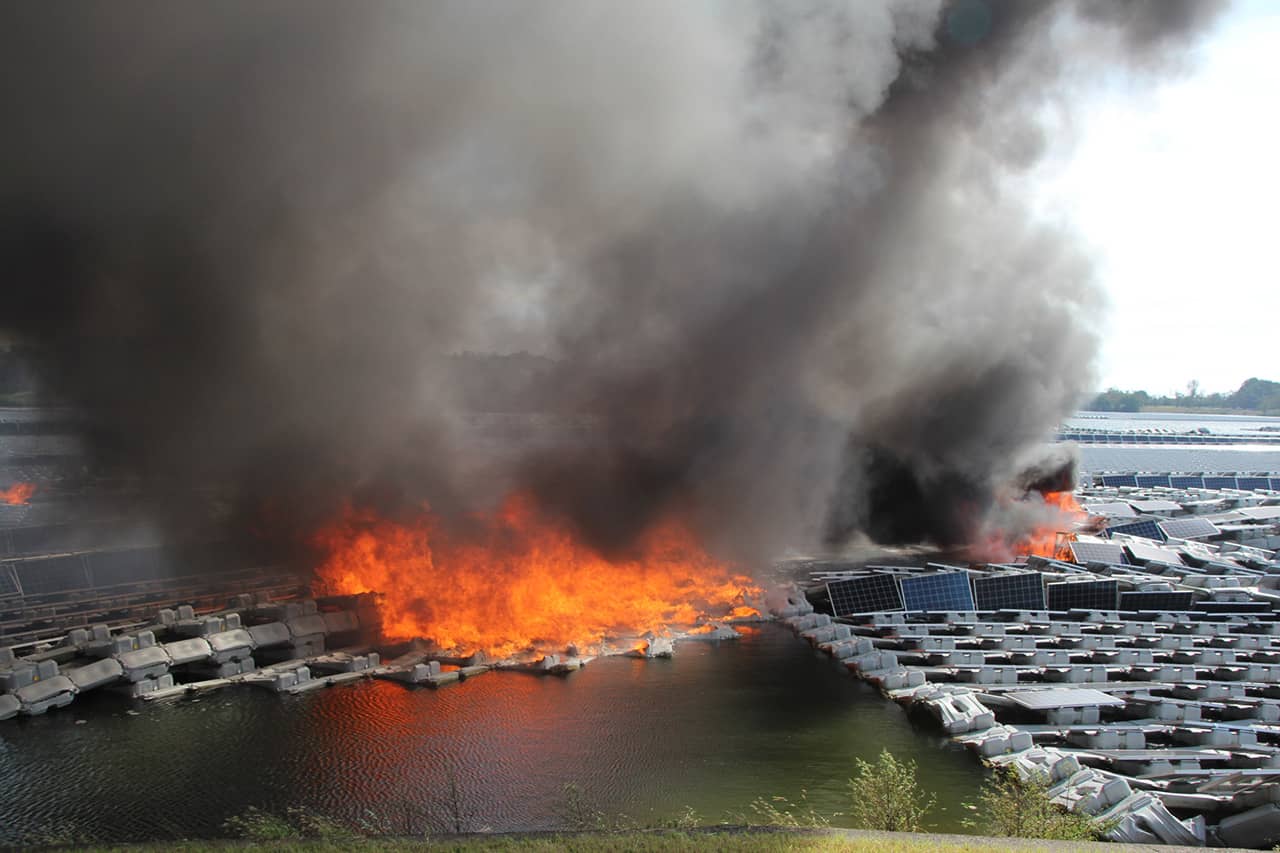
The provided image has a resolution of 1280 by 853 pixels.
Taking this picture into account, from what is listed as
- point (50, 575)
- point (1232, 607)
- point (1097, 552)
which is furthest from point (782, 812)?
point (50, 575)

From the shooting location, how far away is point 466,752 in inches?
760

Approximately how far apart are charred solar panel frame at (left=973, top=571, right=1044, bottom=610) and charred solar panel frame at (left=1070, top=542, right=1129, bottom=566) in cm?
722

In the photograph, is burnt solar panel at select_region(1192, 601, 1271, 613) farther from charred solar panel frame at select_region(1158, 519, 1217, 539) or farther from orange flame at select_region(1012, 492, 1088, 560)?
charred solar panel frame at select_region(1158, 519, 1217, 539)

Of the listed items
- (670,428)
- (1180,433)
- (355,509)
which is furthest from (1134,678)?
(1180,433)

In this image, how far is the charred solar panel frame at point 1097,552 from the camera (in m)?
36.3

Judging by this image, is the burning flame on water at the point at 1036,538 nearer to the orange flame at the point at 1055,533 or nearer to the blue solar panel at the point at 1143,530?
the orange flame at the point at 1055,533

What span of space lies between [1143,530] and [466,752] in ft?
117

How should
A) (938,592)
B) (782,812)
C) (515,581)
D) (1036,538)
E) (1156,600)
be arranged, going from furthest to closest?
(1036,538), (938,592), (1156,600), (515,581), (782,812)

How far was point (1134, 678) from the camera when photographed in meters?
22.9

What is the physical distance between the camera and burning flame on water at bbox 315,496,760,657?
90.7 ft

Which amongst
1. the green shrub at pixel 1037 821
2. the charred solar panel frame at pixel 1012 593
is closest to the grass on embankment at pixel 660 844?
the green shrub at pixel 1037 821

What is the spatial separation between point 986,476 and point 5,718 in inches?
1588

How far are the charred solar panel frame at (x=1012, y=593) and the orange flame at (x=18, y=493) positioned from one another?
40.3 m

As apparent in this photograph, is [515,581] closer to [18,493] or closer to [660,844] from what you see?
[660,844]
